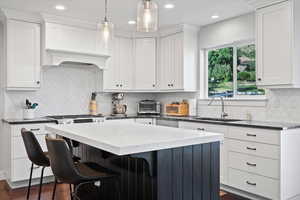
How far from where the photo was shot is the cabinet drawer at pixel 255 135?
306 centimetres

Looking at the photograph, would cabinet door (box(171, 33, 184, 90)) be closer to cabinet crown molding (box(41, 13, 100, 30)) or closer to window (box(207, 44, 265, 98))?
window (box(207, 44, 265, 98))

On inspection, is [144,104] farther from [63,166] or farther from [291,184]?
[63,166]

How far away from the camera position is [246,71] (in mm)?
4281

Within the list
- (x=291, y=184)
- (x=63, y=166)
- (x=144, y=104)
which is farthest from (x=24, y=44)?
(x=291, y=184)

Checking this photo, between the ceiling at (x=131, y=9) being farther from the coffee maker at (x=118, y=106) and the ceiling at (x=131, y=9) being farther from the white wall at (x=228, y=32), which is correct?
the coffee maker at (x=118, y=106)

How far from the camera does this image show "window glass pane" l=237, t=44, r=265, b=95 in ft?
13.7

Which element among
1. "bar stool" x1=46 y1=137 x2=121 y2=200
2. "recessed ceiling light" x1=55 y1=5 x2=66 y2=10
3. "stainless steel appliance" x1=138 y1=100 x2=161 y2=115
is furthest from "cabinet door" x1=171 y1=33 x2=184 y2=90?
"bar stool" x1=46 y1=137 x2=121 y2=200

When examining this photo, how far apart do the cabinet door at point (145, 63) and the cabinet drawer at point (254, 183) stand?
2.31 meters

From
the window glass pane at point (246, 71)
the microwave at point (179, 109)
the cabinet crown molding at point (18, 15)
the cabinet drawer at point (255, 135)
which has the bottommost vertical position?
the cabinet drawer at point (255, 135)

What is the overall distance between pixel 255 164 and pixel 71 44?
327cm

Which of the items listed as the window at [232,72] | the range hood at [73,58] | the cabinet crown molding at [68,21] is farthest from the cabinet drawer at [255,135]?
the cabinet crown molding at [68,21]

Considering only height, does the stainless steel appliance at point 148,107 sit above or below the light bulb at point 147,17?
below

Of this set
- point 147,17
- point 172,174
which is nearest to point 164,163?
point 172,174

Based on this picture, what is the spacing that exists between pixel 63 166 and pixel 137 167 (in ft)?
1.91
